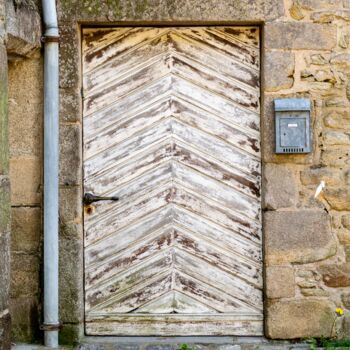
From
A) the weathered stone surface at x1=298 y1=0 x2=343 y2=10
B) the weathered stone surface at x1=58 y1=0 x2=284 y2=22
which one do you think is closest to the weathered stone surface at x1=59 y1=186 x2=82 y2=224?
the weathered stone surface at x1=58 y1=0 x2=284 y2=22

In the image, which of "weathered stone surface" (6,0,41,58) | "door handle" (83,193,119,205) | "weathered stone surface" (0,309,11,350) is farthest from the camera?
"door handle" (83,193,119,205)

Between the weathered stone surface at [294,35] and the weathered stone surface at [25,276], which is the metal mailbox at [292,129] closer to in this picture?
the weathered stone surface at [294,35]

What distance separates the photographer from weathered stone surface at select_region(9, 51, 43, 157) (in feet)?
17.4

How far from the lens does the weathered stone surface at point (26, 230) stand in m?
5.31

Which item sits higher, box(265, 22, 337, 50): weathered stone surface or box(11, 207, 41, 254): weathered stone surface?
box(265, 22, 337, 50): weathered stone surface

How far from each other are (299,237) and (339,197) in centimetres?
41

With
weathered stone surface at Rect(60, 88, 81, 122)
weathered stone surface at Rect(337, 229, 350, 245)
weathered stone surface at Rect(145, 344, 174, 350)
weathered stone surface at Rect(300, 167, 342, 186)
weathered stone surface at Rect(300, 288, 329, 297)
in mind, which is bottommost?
weathered stone surface at Rect(145, 344, 174, 350)

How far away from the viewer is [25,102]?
17.5 feet

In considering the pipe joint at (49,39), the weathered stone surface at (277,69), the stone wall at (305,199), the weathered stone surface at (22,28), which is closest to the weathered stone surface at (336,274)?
the stone wall at (305,199)

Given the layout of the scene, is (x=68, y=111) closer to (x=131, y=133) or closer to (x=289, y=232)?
(x=131, y=133)

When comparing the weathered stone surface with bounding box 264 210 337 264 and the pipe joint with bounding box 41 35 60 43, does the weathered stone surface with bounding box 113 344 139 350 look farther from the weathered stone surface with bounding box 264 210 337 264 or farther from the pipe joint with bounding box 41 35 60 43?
the pipe joint with bounding box 41 35 60 43

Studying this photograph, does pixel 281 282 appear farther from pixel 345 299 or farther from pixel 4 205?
pixel 4 205

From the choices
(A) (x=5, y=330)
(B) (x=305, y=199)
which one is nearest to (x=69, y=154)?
(A) (x=5, y=330)

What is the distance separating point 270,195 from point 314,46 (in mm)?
1122
